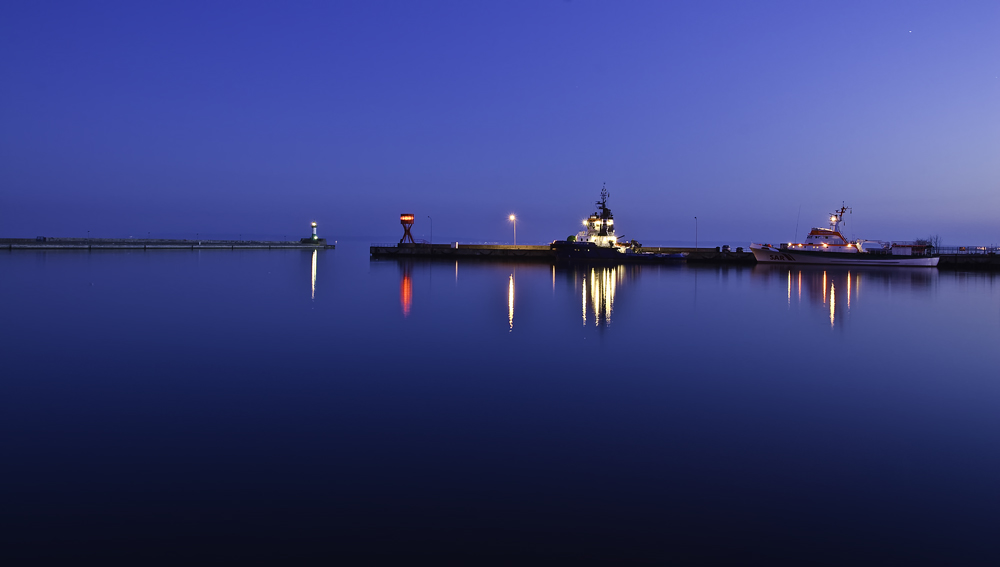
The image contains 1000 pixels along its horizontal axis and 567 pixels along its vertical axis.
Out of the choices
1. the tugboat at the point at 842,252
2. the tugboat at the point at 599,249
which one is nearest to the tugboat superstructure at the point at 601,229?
the tugboat at the point at 599,249

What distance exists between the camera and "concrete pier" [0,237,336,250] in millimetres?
81938

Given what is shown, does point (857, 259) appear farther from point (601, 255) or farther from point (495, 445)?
point (495, 445)

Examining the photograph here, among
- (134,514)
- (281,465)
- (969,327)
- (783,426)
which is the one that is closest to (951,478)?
(783,426)

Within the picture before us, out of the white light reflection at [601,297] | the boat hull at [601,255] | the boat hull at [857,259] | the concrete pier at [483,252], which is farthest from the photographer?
the concrete pier at [483,252]

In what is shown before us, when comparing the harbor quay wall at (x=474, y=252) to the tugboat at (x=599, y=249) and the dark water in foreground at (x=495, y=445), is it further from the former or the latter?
the dark water in foreground at (x=495, y=445)

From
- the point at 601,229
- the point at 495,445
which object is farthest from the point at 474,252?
the point at 495,445

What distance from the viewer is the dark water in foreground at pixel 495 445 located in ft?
19.2

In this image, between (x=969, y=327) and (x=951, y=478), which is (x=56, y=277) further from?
(x=969, y=327)

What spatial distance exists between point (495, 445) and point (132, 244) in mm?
106255

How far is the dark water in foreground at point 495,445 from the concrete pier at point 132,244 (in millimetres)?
78869

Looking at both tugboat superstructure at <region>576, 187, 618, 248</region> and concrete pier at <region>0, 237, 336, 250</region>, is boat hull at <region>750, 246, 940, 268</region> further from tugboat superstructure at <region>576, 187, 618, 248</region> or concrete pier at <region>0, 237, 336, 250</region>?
concrete pier at <region>0, 237, 336, 250</region>

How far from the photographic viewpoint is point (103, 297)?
29344 mm

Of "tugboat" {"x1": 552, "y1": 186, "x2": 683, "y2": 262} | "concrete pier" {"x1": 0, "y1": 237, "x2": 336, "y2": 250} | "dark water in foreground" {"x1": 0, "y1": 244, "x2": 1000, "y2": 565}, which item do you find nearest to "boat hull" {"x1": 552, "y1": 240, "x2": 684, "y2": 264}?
"tugboat" {"x1": 552, "y1": 186, "x2": 683, "y2": 262}

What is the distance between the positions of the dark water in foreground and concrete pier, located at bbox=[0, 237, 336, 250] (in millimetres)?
78869
